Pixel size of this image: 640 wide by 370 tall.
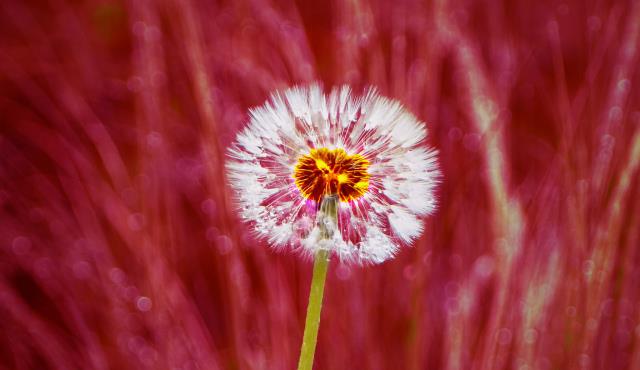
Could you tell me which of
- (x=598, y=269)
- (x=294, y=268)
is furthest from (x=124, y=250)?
(x=598, y=269)

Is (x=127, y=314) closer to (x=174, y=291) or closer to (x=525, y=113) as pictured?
(x=174, y=291)

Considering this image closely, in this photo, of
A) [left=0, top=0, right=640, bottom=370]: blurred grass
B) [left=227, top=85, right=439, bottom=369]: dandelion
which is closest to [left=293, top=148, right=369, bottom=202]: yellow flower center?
[left=227, top=85, right=439, bottom=369]: dandelion

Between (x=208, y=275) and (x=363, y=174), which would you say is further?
(x=208, y=275)

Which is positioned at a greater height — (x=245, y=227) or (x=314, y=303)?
(x=245, y=227)

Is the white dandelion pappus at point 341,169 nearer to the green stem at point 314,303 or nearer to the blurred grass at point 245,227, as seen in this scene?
the green stem at point 314,303

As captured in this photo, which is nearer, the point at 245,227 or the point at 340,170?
the point at 340,170

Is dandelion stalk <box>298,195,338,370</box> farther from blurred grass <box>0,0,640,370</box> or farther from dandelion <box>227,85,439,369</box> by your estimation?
blurred grass <box>0,0,640,370</box>

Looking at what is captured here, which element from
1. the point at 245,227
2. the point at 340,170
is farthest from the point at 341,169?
the point at 245,227

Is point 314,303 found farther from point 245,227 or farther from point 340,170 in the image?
point 245,227
